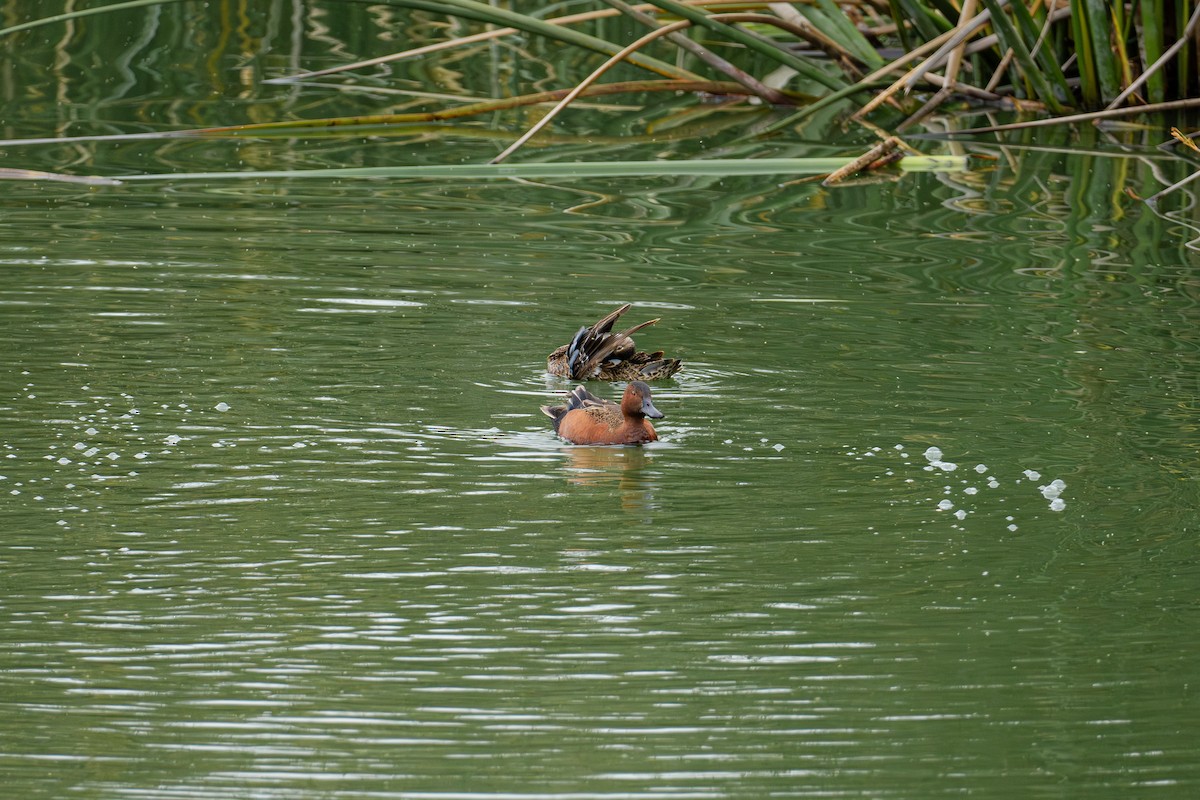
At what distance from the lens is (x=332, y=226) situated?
455 inches

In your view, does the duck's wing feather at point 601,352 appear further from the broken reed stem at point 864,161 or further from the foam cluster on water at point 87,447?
the broken reed stem at point 864,161

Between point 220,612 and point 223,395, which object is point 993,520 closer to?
point 220,612

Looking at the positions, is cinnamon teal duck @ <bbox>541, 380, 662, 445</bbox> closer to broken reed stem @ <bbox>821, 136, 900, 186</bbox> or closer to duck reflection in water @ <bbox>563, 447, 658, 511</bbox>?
duck reflection in water @ <bbox>563, 447, 658, 511</bbox>

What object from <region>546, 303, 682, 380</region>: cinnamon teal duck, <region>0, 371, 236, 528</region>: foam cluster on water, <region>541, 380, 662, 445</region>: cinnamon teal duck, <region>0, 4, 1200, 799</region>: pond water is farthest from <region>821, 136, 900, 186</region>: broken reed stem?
<region>0, 371, 236, 528</region>: foam cluster on water

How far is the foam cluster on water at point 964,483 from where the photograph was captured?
6664 millimetres

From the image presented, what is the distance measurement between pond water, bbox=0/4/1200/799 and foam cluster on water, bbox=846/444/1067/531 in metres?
0.02

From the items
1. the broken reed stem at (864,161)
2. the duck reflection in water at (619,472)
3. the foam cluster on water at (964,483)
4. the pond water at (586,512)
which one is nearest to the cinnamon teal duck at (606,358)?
the pond water at (586,512)

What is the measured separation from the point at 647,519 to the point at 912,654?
1.41 m

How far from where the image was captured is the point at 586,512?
6590mm

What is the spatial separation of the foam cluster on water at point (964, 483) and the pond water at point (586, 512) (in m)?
0.02

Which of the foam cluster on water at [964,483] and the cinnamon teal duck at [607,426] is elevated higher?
the cinnamon teal duck at [607,426]

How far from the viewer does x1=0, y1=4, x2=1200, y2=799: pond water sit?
468cm

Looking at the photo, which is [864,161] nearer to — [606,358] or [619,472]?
[606,358]

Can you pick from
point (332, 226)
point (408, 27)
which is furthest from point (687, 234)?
point (408, 27)
